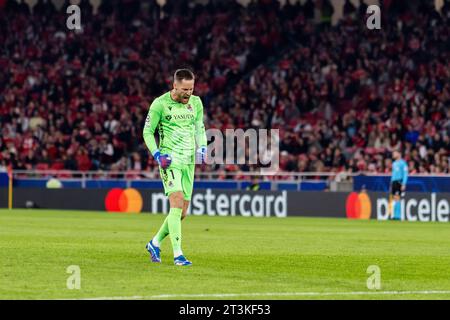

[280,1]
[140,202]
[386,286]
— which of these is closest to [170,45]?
[280,1]

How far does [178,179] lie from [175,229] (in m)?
0.65

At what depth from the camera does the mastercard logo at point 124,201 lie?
35.6m

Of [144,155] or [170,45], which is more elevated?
[170,45]

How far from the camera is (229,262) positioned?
14.9m

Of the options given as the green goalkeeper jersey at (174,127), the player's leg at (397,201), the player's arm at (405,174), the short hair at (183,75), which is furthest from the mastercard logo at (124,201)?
the short hair at (183,75)

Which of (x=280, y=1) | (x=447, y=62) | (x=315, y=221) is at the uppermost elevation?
(x=280, y=1)

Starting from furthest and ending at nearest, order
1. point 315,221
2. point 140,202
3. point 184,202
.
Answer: point 140,202, point 315,221, point 184,202

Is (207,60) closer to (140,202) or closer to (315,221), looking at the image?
(140,202)

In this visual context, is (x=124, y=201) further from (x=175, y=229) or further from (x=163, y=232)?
(x=175, y=229)

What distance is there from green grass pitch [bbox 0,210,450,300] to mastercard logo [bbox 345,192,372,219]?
6.17 metres

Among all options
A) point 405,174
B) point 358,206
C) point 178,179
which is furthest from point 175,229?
point 358,206

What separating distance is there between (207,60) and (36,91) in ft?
23.0

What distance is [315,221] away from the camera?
29719mm
